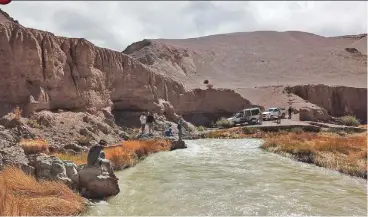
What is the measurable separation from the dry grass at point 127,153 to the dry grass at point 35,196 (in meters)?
5.07

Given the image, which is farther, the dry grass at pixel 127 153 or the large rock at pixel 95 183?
the dry grass at pixel 127 153

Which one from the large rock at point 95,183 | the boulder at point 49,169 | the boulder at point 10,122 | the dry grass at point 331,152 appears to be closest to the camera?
the boulder at point 49,169

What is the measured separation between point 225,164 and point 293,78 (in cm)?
7103

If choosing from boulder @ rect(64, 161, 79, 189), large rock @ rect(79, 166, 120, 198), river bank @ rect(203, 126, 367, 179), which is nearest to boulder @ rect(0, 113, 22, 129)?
boulder @ rect(64, 161, 79, 189)

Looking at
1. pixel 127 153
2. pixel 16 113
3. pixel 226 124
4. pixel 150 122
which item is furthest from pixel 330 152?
pixel 226 124

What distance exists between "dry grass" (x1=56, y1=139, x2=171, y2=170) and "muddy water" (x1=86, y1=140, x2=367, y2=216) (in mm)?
602

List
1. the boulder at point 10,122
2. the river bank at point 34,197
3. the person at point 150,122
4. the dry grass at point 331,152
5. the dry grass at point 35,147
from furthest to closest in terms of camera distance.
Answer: the person at point 150,122
the boulder at point 10,122
the dry grass at point 331,152
the dry grass at point 35,147
the river bank at point 34,197

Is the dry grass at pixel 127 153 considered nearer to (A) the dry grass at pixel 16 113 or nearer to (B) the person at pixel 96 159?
(B) the person at pixel 96 159

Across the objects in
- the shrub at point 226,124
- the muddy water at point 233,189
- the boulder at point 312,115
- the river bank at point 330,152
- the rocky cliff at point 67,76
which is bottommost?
the muddy water at point 233,189

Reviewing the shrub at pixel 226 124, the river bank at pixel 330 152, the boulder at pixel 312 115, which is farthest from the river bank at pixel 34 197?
the boulder at pixel 312 115

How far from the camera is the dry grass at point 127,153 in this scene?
17913mm

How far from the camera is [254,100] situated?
60.0 meters

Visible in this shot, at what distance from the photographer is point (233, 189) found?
14078 millimetres

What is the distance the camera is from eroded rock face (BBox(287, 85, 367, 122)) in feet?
202
